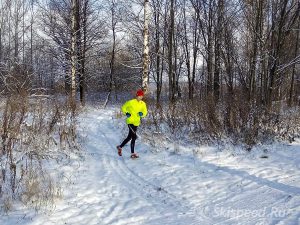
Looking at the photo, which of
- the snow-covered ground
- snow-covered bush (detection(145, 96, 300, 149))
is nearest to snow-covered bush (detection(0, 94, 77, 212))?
the snow-covered ground

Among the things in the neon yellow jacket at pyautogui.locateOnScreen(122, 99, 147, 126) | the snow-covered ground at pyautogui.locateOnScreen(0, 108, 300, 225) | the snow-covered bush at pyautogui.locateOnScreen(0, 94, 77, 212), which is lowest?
the snow-covered ground at pyautogui.locateOnScreen(0, 108, 300, 225)

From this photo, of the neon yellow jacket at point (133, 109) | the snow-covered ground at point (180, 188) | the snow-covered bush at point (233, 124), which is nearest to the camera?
the snow-covered ground at point (180, 188)

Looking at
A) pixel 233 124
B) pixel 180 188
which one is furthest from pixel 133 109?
pixel 180 188

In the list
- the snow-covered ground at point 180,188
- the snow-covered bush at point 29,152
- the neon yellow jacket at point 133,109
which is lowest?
the snow-covered ground at point 180,188

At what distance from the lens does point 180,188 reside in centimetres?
604

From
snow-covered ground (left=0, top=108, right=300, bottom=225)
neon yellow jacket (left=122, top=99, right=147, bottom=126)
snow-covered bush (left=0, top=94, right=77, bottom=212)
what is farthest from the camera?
neon yellow jacket (left=122, top=99, right=147, bottom=126)

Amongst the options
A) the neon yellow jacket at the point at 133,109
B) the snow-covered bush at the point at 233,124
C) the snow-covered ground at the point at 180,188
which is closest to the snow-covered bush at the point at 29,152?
the snow-covered ground at the point at 180,188

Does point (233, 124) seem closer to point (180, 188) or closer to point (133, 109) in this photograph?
point (133, 109)

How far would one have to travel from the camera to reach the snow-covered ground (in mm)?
4719

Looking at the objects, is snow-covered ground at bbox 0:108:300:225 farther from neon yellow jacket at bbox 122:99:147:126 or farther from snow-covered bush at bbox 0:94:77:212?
neon yellow jacket at bbox 122:99:147:126

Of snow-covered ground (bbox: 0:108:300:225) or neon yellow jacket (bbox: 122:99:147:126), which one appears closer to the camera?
snow-covered ground (bbox: 0:108:300:225)

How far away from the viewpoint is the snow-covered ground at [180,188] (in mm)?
4719

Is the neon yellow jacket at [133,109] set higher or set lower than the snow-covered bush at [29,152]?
higher

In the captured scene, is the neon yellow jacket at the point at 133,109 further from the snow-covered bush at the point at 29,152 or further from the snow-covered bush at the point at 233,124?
the snow-covered bush at the point at 29,152
